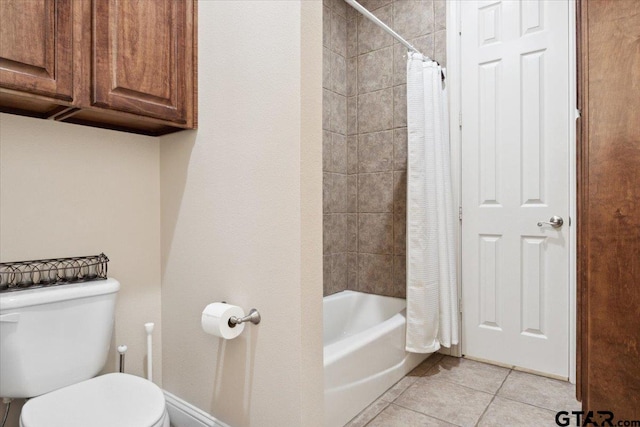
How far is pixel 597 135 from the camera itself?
2.08 ft

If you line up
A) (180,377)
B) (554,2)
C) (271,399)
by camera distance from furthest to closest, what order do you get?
(554,2)
(180,377)
(271,399)

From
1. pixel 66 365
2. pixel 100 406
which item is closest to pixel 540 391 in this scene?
pixel 100 406

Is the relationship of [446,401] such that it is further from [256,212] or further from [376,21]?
[376,21]

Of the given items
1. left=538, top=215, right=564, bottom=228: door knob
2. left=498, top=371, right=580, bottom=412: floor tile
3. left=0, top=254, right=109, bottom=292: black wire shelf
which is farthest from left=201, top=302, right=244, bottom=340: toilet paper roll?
left=538, top=215, right=564, bottom=228: door knob

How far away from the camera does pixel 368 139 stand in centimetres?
282

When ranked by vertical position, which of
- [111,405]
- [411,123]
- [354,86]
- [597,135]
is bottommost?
[111,405]

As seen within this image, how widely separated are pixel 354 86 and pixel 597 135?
2.44 m

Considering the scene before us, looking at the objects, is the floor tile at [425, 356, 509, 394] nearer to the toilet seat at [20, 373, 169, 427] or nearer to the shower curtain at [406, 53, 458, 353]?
the shower curtain at [406, 53, 458, 353]

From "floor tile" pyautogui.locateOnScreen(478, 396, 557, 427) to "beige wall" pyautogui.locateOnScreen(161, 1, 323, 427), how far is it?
93 cm

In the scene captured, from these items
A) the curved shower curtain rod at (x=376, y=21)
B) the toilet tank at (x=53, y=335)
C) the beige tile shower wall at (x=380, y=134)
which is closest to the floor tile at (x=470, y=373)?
the beige tile shower wall at (x=380, y=134)

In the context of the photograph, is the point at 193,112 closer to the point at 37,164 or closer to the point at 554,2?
the point at 37,164

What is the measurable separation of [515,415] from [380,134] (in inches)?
76.2

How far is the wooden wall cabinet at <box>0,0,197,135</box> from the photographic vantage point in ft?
3.75

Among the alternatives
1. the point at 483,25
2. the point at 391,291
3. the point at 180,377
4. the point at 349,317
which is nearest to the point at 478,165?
the point at 483,25
